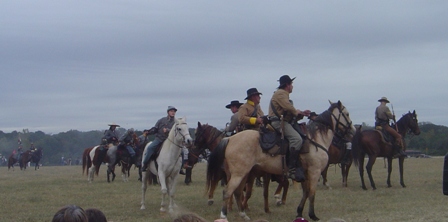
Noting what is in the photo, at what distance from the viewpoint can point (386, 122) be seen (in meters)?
18.1

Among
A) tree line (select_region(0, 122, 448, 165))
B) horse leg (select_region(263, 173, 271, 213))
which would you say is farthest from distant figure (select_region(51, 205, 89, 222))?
tree line (select_region(0, 122, 448, 165))

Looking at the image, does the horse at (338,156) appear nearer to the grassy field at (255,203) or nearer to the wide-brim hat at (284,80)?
the grassy field at (255,203)

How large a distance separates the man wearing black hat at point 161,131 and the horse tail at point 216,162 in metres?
1.63

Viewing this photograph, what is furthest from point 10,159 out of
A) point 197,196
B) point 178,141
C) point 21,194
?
point 178,141

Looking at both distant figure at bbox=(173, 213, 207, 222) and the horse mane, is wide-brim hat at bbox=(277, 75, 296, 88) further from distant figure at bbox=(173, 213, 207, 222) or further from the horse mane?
distant figure at bbox=(173, 213, 207, 222)

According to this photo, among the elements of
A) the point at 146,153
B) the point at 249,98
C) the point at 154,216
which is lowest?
the point at 154,216

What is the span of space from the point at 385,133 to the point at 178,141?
8.04 m

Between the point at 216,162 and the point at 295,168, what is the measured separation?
169 centimetres

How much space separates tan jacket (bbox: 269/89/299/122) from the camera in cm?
1108

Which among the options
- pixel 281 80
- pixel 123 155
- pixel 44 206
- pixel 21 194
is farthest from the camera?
pixel 123 155

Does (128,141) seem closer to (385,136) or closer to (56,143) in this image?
(385,136)

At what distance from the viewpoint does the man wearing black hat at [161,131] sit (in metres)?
13.1

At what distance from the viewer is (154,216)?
12078 mm

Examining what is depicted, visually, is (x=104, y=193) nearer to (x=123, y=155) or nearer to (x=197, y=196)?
(x=197, y=196)
